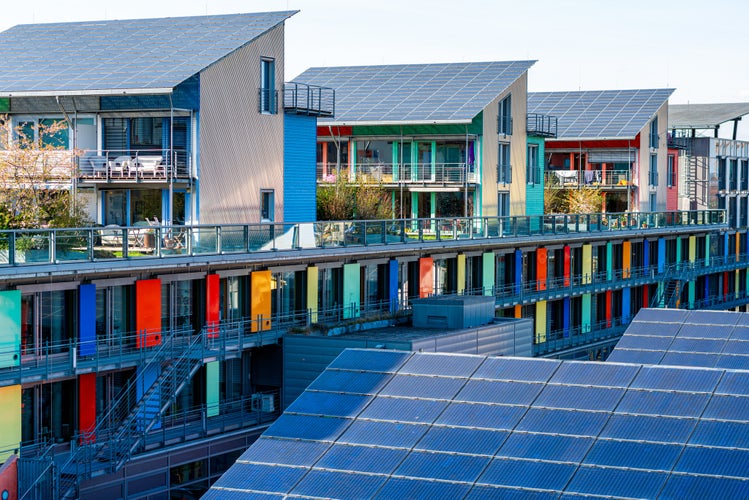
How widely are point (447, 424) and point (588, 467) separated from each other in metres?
2.91

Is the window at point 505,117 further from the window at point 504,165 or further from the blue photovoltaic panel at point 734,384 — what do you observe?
the blue photovoltaic panel at point 734,384

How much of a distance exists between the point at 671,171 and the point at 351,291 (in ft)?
121

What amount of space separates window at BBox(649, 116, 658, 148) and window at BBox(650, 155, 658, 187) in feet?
2.08

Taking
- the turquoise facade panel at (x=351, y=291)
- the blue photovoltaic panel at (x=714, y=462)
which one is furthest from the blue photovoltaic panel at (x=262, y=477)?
the turquoise facade panel at (x=351, y=291)

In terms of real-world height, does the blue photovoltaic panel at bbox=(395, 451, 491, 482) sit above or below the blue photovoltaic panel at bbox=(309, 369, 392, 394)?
below

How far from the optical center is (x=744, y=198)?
75062 mm

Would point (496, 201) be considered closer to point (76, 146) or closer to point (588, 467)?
point (76, 146)

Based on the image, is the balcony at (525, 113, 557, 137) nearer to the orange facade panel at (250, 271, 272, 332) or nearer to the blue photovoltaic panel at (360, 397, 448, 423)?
the orange facade panel at (250, 271, 272, 332)

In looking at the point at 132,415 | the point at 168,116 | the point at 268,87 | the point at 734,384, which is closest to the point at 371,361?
the point at 132,415

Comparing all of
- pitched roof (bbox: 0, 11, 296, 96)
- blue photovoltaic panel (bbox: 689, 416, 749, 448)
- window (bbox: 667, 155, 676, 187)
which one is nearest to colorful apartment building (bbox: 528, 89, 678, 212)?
window (bbox: 667, 155, 676, 187)

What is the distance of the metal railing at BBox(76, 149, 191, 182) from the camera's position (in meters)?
34.2

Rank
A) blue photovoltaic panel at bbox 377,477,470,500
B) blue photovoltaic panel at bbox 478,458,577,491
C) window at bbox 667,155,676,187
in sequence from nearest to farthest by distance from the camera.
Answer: blue photovoltaic panel at bbox 478,458,577,491 < blue photovoltaic panel at bbox 377,477,470,500 < window at bbox 667,155,676,187

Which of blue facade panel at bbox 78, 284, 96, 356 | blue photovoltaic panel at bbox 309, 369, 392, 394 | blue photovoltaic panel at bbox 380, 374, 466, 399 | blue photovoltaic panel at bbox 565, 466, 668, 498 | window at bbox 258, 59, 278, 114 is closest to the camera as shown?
blue photovoltaic panel at bbox 565, 466, 668, 498

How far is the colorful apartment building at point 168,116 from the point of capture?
3438 centimetres
